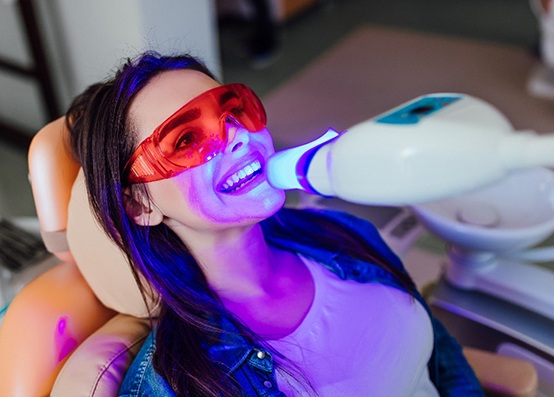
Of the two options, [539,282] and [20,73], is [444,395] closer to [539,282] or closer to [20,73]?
[539,282]

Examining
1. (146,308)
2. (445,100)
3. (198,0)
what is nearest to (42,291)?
(146,308)

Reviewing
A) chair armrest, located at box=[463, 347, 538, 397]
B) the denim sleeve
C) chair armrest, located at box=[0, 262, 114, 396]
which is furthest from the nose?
chair armrest, located at box=[463, 347, 538, 397]

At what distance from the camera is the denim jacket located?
2.52 feet

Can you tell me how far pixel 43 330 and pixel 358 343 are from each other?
44 centimetres

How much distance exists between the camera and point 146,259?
796mm

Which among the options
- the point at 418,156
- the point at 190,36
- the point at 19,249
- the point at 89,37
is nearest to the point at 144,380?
the point at 418,156

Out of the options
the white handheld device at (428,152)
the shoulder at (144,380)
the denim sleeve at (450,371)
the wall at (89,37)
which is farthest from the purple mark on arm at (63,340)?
the wall at (89,37)

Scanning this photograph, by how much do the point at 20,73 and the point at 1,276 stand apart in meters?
1.58

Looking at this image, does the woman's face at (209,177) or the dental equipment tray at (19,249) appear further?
the dental equipment tray at (19,249)

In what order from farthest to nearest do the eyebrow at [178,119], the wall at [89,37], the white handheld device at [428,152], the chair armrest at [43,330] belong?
the wall at [89,37], the chair armrest at [43,330], the eyebrow at [178,119], the white handheld device at [428,152]

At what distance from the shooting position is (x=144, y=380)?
2.49 feet

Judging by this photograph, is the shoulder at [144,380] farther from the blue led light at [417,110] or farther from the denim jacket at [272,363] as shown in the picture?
the blue led light at [417,110]

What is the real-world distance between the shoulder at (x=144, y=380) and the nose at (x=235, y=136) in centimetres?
29

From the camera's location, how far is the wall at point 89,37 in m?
1.76
